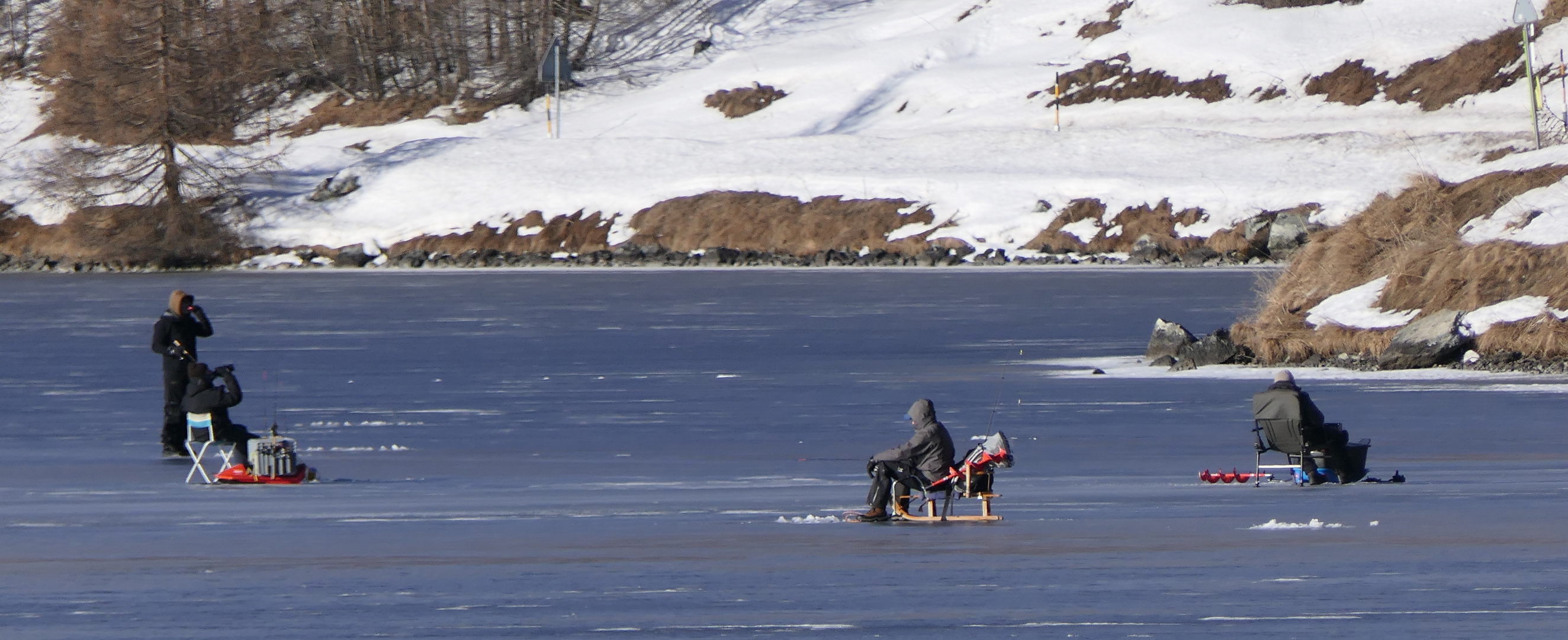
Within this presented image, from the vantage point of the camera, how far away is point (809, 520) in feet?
44.0

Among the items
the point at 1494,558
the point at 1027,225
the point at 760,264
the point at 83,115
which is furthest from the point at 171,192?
the point at 1494,558

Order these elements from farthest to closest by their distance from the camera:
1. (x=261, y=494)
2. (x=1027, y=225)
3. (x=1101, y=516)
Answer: (x=1027, y=225) < (x=261, y=494) < (x=1101, y=516)

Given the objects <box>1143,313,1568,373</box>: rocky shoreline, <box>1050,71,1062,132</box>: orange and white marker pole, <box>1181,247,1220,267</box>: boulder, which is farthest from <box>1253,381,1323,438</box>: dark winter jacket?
<box>1050,71,1062,132</box>: orange and white marker pole

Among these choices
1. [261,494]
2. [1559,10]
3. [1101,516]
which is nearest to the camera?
[1101,516]

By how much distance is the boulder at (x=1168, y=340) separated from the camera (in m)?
26.5

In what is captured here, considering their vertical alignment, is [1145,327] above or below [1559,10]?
below

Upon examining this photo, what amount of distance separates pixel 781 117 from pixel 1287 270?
155 ft

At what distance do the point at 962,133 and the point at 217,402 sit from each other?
5497cm

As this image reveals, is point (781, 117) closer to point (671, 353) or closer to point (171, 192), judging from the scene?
point (171, 192)

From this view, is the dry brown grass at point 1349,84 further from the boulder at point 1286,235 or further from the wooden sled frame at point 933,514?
the wooden sled frame at point 933,514

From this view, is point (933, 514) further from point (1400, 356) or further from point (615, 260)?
point (615, 260)

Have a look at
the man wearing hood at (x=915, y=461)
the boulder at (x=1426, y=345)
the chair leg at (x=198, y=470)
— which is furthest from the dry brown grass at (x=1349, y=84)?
the man wearing hood at (x=915, y=461)

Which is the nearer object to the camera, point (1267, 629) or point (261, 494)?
point (1267, 629)

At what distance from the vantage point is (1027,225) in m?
61.1
